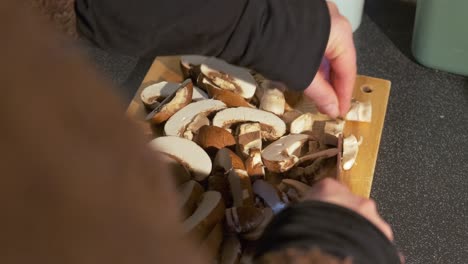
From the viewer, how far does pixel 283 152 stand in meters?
0.72

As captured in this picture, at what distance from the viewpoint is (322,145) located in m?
0.73

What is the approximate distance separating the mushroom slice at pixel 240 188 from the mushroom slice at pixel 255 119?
0.07m

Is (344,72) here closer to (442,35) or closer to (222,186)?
(222,186)

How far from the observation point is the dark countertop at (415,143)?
0.74 m

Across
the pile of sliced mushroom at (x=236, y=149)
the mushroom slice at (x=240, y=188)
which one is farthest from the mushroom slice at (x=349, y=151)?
the mushroom slice at (x=240, y=188)

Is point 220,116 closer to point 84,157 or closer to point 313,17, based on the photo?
point 313,17

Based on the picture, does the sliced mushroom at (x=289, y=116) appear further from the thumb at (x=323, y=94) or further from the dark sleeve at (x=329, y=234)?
the dark sleeve at (x=329, y=234)

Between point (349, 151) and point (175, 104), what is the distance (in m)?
0.20

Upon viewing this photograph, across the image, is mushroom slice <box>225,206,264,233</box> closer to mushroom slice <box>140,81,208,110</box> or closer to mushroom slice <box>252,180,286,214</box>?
mushroom slice <box>252,180,286,214</box>

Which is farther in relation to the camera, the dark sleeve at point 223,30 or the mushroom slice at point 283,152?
the mushroom slice at point 283,152

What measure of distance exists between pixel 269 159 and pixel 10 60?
Answer: 1.80 feet

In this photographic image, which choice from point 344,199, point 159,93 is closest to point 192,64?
point 159,93

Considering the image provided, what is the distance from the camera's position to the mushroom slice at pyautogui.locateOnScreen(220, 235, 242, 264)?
0.64m

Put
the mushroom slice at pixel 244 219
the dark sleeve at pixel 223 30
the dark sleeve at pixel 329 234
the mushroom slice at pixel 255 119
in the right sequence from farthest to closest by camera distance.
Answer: the mushroom slice at pixel 255 119 < the mushroom slice at pixel 244 219 < the dark sleeve at pixel 223 30 < the dark sleeve at pixel 329 234
